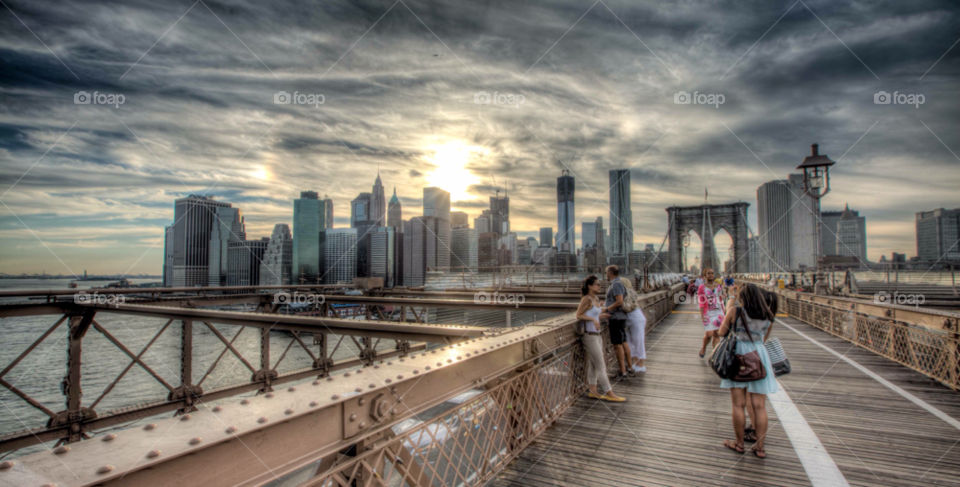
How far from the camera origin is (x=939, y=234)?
118ft

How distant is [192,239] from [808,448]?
38030 mm

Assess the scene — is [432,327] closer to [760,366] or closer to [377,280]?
[760,366]

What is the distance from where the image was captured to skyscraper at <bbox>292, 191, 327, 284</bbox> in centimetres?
4512

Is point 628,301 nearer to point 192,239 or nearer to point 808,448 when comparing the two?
point 808,448

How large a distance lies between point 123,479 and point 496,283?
26.1 metres

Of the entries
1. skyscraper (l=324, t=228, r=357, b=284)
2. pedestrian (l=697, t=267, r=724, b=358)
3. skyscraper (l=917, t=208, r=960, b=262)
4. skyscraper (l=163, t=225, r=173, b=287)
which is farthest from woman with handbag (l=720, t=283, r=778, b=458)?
skyscraper (l=324, t=228, r=357, b=284)

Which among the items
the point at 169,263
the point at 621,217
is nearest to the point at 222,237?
the point at 169,263

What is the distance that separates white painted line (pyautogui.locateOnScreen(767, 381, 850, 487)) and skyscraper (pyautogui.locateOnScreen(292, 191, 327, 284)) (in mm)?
42709

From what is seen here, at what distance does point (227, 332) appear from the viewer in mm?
59969

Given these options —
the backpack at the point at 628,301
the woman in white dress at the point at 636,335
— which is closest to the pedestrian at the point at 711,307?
the woman in white dress at the point at 636,335

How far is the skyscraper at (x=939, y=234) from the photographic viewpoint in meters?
34.1

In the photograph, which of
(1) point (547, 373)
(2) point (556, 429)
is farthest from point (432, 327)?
(2) point (556, 429)

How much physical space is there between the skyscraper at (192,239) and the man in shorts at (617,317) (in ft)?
96.8

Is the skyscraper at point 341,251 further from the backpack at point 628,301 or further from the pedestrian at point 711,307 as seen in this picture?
the backpack at point 628,301
